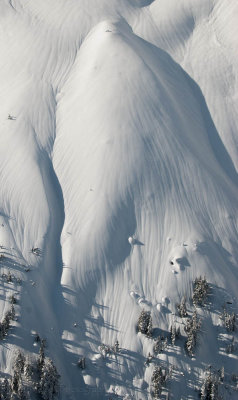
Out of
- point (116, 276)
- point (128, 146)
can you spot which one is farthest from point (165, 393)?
point (128, 146)

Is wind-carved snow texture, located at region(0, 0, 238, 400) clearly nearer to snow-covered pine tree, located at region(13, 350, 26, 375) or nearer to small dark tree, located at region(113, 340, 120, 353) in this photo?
small dark tree, located at region(113, 340, 120, 353)

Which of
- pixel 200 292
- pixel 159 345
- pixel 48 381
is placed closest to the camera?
pixel 48 381

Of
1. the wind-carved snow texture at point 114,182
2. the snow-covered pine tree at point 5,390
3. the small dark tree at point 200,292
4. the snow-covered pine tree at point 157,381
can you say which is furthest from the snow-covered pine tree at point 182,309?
the snow-covered pine tree at point 5,390

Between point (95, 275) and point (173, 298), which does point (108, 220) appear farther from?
point (173, 298)

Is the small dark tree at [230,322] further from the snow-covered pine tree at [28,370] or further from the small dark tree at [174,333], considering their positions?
the snow-covered pine tree at [28,370]

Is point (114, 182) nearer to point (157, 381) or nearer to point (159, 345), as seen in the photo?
point (159, 345)

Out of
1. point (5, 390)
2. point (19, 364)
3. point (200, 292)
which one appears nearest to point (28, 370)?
point (19, 364)
